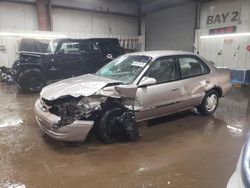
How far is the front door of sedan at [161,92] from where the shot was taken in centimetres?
336

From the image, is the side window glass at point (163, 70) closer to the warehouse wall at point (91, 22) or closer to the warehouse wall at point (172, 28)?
the warehouse wall at point (172, 28)

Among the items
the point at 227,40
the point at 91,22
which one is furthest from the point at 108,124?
the point at 91,22

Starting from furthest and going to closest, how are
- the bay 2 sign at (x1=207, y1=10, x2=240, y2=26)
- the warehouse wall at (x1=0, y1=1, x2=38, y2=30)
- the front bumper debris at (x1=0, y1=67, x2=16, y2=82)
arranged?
the warehouse wall at (x1=0, y1=1, x2=38, y2=30), the bay 2 sign at (x1=207, y1=10, x2=240, y2=26), the front bumper debris at (x1=0, y1=67, x2=16, y2=82)

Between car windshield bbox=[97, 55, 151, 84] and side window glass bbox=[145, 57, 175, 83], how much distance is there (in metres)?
0.16

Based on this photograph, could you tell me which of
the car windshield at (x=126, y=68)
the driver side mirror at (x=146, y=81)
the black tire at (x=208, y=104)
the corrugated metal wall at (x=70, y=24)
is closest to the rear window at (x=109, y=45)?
the corrugated metal wall at (x=70, y=24)

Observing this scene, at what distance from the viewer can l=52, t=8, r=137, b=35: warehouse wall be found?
36.4ft

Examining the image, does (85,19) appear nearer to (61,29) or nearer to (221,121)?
(61,29)

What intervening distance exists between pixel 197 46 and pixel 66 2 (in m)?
7.15

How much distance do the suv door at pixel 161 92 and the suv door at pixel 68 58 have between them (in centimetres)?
454

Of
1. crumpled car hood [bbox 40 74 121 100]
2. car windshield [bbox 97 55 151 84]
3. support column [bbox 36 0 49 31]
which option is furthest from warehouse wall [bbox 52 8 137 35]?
crumpled car hood [bbox 40 74 121 100]

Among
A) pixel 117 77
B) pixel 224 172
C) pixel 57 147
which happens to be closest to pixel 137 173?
pixel 224 172

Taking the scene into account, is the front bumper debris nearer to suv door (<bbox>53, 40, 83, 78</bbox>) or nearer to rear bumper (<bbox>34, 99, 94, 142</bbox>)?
suv door (<bbox>53, 40, 83, 78</bbox>)

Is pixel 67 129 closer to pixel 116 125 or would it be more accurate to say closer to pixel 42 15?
pixel 116 125

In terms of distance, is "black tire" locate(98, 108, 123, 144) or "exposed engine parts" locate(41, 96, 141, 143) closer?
"exposed engine parts" locate(41, 96, 141, 143)
